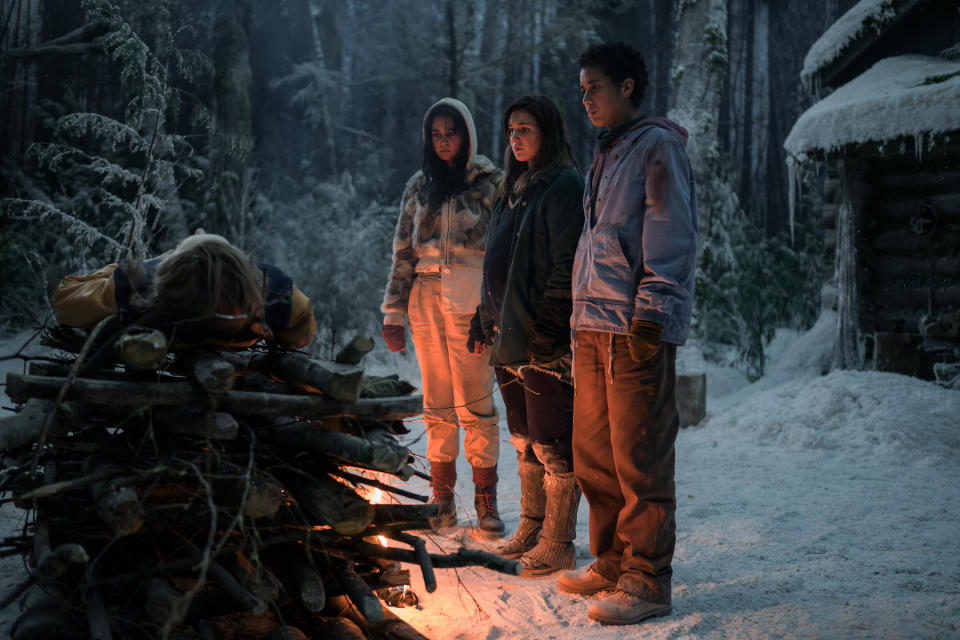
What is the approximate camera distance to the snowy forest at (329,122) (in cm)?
827

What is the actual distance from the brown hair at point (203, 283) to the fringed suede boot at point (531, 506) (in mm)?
1891

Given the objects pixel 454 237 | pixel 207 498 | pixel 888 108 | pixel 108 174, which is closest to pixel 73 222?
pixel 108 174

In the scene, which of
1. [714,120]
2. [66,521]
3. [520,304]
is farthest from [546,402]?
[714,120]

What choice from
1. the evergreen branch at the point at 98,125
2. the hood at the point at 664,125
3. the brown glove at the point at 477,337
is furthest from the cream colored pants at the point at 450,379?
the evergreen branch at the point at 98,125

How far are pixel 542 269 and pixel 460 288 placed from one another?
0.94 m

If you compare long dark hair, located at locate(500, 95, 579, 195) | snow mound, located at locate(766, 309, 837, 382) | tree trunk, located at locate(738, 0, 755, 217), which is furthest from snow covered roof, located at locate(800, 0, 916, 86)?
long dark hair, located at locate(500, 95, 579, 195)

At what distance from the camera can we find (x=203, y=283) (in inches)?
103

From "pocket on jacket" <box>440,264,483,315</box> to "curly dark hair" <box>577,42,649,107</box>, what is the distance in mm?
1576

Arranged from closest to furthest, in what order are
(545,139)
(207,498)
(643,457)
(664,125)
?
(207,498)
(643,457)
(664,125)
(545,139)

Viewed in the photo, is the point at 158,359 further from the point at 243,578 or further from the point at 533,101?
the point at 533,101

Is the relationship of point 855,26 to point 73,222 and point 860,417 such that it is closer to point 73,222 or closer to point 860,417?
point 860,417

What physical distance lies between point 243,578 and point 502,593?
1340mm

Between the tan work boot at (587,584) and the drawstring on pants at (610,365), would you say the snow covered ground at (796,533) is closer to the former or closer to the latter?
the tan work boot at (587,584)

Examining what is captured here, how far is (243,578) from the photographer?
95.0 inches
